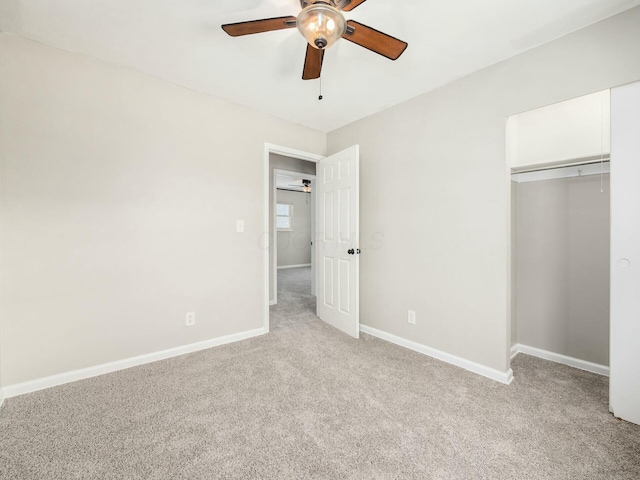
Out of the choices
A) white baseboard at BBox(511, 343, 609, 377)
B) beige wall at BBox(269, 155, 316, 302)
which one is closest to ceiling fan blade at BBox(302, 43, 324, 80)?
beige wall at BBox(269, 155, 316, 302)

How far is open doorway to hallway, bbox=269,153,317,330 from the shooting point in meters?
4.02

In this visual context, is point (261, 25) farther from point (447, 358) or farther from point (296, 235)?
point (296, 235)

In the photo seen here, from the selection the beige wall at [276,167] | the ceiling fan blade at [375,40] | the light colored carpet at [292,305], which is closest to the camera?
the ceiling fan blade at [375,40]

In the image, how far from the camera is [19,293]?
6.18 ft

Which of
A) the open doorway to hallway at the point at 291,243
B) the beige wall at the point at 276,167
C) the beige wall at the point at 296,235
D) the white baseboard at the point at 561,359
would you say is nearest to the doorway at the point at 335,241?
the open doorway to hallway at the point at 291,243

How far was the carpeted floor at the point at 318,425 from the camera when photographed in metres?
1.31

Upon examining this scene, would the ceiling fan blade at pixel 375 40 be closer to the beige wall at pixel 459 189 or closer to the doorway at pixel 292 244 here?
the beige wall at pixel 459 189

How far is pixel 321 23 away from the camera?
4.34 feet

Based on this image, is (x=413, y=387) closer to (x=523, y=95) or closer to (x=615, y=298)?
(x=615, y=298)

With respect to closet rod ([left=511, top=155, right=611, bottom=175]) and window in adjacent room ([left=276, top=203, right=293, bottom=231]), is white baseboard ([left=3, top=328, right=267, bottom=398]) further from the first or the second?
window in adjacent room ([left=276, top=203, right=293, bottom=231])

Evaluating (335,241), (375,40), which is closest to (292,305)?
(335,241)

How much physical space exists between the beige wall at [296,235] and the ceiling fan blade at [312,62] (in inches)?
257

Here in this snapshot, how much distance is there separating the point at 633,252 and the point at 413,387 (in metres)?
1.58

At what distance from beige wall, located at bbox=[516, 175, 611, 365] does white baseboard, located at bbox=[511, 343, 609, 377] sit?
34mm
